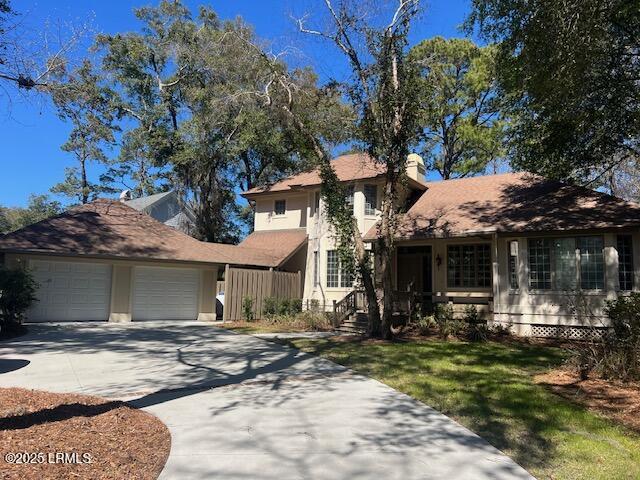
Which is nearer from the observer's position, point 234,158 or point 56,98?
point 56,98

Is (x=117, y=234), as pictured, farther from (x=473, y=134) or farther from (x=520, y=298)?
(x=473, y=134)

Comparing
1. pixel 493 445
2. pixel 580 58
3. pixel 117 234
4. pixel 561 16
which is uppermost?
pixel 561 16

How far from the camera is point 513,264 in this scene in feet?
53.0

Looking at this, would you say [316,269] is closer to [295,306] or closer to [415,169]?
[295,306]

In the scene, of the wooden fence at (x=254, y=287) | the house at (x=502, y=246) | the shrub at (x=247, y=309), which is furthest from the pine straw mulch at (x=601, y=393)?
the wooden fence at (x=254, y=287)

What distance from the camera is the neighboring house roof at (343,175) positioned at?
69.3 ft

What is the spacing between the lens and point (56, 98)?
801 centimetres

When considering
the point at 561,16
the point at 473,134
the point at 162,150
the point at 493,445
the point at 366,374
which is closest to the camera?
the point at 493,445

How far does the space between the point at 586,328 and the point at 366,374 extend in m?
8.65

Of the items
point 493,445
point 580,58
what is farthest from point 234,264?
point 493,445

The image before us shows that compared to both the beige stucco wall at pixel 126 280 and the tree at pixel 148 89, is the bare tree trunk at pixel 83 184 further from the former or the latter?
the beige stucco wall at pixel 126 280

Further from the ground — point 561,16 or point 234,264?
point 561,16

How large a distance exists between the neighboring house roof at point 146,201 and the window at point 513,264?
Result: 24.1 meters

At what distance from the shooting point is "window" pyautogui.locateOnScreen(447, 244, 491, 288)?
1766 centimetres
